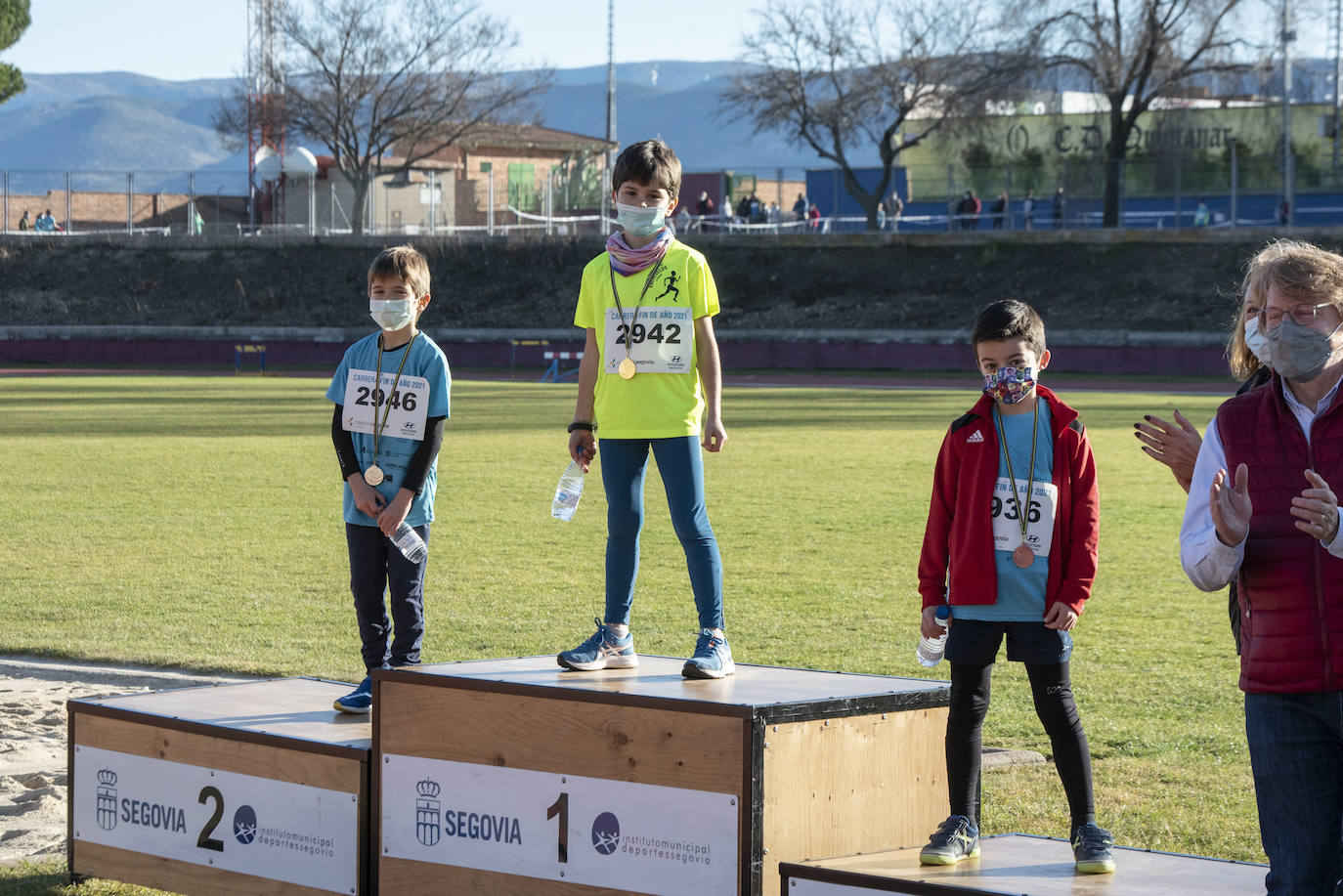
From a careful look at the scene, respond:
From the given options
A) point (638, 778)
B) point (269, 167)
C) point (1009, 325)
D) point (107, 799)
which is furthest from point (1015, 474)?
point (269, 167)

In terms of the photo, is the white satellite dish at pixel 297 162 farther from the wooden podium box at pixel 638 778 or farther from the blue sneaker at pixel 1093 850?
the blue sneaker at pixel 1093 850

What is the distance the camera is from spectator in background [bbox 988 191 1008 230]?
5156 centimetres

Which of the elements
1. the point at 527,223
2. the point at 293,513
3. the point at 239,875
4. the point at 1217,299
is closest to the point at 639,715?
the point at 239,875

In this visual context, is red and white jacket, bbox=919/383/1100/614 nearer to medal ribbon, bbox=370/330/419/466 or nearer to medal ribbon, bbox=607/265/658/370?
medal ribbon, bbox=607/265/658/370

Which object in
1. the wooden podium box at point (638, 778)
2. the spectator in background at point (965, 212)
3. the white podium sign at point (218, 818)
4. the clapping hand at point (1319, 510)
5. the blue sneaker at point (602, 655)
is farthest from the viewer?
the spectator in background at point (965, 212)

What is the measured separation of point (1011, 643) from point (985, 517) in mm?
378

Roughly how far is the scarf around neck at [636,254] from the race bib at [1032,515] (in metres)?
1.70

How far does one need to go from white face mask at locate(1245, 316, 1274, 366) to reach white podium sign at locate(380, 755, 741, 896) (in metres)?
1.82

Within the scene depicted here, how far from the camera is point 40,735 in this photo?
7.41 m

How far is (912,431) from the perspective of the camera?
24.6 metres

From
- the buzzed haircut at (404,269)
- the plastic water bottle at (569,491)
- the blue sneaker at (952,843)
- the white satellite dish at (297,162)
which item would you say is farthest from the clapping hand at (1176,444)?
the white satellite dish at (297,162)

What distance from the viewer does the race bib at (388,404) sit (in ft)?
20.0

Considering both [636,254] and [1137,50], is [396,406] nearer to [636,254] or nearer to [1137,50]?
[636,254]

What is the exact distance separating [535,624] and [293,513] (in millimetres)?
6064
